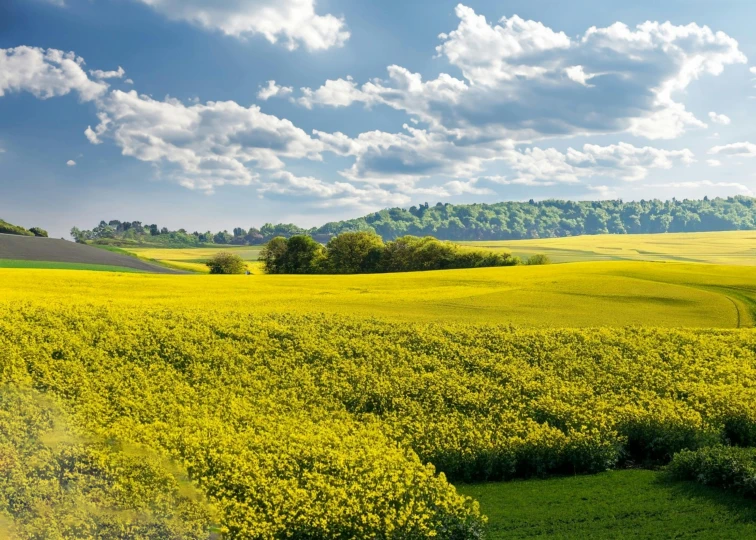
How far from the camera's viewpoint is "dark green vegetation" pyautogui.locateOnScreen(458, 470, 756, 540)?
13.9 meters

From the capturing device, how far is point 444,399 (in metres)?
21.1

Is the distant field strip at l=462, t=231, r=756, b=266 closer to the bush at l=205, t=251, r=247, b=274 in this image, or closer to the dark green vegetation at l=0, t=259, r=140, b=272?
the bush at l=205, t=251, r=247, b=274

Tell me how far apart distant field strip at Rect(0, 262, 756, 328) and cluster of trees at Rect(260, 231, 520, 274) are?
3092cm

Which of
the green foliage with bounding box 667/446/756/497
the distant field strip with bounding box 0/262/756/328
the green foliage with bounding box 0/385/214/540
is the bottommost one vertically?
the green foliage with bounding box 667/446/756/497

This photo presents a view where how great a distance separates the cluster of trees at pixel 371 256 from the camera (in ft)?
263

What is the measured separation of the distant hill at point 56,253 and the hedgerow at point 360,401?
53.6m

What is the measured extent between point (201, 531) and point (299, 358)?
1151 centimetres

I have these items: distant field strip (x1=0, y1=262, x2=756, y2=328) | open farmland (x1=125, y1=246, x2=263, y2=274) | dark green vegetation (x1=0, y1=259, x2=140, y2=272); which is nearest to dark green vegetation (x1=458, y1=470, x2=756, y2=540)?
distant field strip (x1=0, y1=262, x2=756, y2=328)

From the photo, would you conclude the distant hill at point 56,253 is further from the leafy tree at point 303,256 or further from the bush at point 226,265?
the leafy tree at point 303,256

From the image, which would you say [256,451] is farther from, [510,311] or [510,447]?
[510,311]

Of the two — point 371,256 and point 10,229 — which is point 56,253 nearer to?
point 371,256

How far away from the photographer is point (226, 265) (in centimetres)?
10069

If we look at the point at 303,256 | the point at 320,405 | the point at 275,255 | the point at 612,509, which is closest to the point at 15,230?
the point at 275,255

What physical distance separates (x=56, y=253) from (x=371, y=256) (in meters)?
43.2
